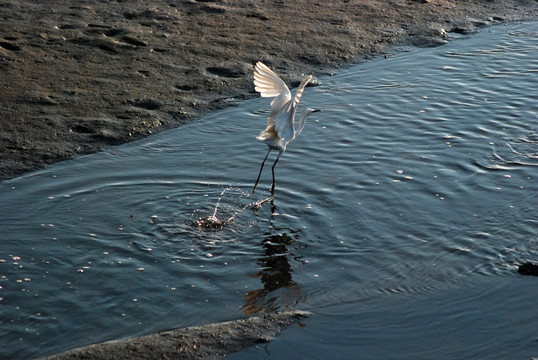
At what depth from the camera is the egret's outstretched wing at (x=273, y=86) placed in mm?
6691

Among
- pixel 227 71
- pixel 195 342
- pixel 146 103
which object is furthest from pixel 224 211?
pixel 227 71

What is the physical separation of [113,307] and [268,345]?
3.52 feet

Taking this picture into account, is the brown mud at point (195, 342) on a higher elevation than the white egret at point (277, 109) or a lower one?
lower

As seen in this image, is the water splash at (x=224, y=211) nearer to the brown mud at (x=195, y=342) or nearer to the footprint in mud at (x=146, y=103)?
the brown mud at (x=195, y=342)

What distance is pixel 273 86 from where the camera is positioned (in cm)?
678

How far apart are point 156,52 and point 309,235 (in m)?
4.63

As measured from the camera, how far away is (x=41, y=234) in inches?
223

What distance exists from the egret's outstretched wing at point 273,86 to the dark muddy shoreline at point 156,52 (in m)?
1.57

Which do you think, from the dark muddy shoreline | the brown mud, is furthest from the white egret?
the brown mud

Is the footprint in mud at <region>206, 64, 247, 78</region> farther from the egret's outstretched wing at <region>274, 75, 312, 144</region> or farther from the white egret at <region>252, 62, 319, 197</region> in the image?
the egret's outstretched wing at <region>274, 75, 312, 144</region>

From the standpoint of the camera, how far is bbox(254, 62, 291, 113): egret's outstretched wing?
22.0 feet

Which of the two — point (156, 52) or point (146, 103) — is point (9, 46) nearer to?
point (156, 52)

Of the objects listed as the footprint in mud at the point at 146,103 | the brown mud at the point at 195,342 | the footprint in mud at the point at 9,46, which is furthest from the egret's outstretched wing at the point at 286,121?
the footprint in mud at the point at 9,46

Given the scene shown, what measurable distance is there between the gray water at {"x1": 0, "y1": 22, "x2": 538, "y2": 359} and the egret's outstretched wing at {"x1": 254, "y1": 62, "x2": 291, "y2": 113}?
758 millimetres
